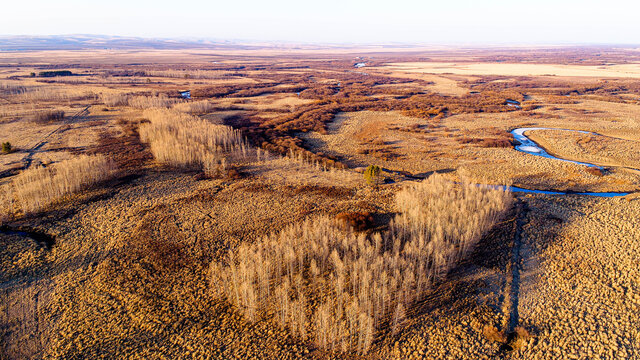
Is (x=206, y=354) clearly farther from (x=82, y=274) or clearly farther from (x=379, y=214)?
(x=379, y=214)

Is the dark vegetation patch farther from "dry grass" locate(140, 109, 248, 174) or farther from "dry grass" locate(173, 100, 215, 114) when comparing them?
"dry grass" locate(173, 100, 215, 114)

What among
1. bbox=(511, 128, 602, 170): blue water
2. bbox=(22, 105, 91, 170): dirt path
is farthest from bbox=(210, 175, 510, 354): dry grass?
bbox=(22, 105, 91, 170): dirt path

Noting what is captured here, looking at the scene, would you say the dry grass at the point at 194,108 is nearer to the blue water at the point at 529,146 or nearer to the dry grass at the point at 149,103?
the dry grass at the point at 149,103

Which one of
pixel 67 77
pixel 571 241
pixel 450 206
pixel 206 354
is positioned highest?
pixel 67 77

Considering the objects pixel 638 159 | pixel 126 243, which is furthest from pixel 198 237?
pixel 638 159

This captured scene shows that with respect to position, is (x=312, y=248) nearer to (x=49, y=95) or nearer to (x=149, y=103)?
(x=149, y=103)

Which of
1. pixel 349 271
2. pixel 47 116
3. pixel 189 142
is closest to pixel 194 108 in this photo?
pixel 47 116

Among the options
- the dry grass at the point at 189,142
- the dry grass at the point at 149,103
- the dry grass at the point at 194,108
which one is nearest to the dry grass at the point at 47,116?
the dry grass at the point at 149,103
